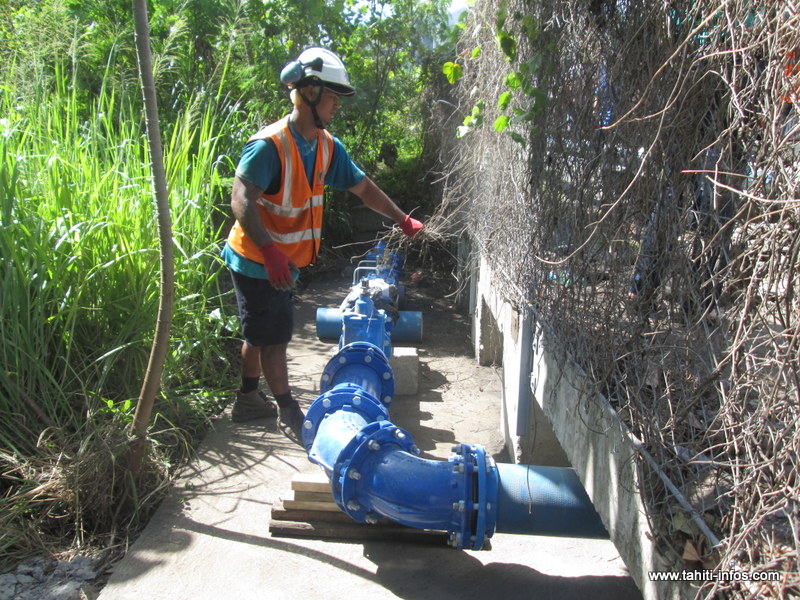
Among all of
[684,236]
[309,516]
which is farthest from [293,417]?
[684,236]

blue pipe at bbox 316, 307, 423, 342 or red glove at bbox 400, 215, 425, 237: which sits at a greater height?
red glove at bbox 400, 215, 425, 237

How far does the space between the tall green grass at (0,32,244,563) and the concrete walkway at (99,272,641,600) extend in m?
0.35

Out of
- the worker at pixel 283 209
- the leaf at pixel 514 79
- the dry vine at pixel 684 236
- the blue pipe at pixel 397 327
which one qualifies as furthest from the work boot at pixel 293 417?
the leaf at pixel 514 79

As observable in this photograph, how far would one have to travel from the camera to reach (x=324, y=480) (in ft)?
9.23

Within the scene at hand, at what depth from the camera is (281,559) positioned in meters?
2.64

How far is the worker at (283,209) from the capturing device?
3154 mm

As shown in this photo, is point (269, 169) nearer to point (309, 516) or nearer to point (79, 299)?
point (79, 299)

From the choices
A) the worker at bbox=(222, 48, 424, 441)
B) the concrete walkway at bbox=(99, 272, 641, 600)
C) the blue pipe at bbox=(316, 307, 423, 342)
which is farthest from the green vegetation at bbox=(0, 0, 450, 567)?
the blue pipe at bbox=(316, 307, 423, 342)

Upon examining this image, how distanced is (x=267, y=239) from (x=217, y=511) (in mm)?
1242

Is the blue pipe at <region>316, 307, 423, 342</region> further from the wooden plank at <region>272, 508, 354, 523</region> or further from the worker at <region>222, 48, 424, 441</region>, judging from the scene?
the wooden plank at <region>272, 508, 354, 523</region>

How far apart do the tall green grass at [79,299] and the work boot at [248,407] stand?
0.18 m

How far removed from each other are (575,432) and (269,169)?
1.85 m

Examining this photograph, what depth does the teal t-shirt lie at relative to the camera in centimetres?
315

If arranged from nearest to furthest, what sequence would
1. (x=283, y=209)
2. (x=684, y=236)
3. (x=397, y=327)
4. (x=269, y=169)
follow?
(x=684, y=236), (x=269, y=169), (x=283, y=209), (x=397, y=327)
